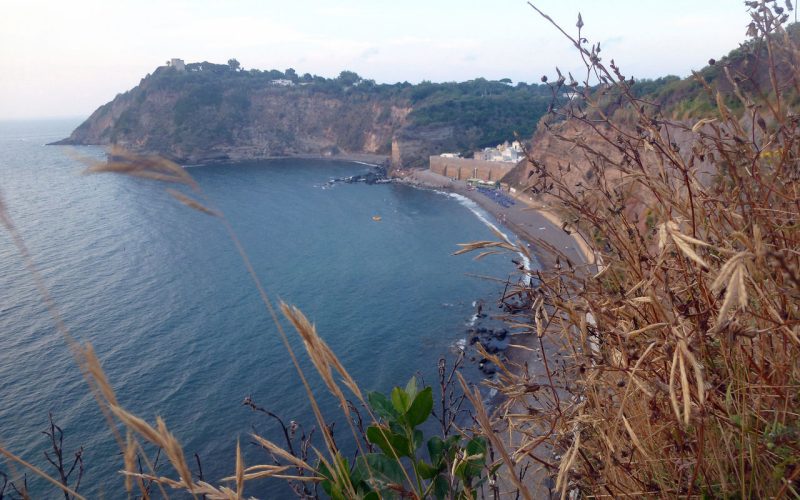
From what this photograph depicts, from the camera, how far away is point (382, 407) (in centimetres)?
130

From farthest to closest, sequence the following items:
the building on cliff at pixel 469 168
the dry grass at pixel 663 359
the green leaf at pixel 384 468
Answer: the building on cliff at pixel 469 168
the green leaf at pixel 384 468
the dry grass at pixel 663 359

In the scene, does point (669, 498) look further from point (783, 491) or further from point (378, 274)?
point (378, 274)

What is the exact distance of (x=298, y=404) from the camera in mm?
14156

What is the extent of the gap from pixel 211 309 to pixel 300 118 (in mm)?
52357

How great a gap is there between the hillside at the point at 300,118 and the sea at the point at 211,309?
64.8ft

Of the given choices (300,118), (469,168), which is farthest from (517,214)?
(300,118)

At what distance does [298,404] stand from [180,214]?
25.1 meters

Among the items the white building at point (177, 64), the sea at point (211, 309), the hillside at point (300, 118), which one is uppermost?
the white building at point (177, 64)

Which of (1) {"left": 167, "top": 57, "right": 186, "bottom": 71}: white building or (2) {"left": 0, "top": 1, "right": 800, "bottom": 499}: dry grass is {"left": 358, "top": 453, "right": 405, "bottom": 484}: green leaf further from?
(1) {"left": 167, "top": 57, "right": 186, "bottom": 71}: white building

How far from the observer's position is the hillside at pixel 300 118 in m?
56.8

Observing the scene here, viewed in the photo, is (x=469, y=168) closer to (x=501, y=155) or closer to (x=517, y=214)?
(x=501, y=155)

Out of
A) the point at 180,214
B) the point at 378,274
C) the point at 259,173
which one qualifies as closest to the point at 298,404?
the point at 378,274

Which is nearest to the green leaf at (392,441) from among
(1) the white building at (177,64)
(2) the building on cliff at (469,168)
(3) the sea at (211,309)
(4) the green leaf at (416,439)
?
(4) the green leaf at (416,439)

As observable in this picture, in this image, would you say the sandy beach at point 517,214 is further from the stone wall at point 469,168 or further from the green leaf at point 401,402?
the green leaf at point 401,402
